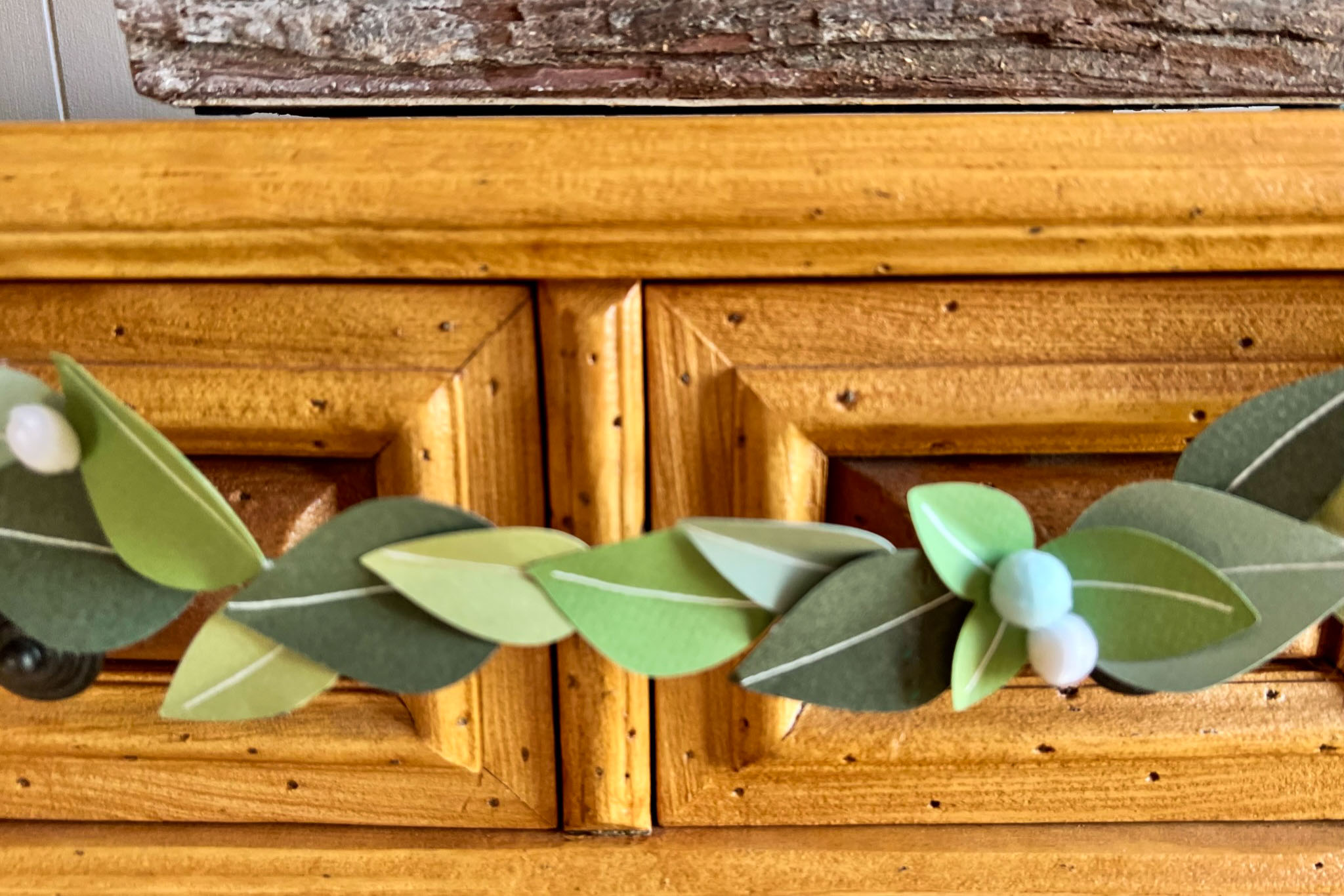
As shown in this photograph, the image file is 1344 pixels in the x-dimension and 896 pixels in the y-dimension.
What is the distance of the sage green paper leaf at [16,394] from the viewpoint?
0.22m

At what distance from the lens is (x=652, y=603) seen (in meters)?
0.23

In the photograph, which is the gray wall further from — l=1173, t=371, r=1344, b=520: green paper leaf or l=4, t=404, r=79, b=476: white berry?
l=1173, t=371, r=1344, b=520: green paper leaf

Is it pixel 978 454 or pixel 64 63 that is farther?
pixel 64 63

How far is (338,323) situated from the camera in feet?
0.83

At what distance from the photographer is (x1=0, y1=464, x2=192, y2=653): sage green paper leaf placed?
0.23m

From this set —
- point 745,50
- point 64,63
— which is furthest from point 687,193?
point 64,63

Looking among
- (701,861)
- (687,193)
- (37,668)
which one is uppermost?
(687,193)

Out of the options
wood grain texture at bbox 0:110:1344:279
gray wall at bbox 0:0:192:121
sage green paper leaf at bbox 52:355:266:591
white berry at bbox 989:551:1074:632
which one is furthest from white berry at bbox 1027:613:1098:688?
gray wall at bbox 0:0:192:121

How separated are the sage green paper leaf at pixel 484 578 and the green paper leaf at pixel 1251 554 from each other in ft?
0.53

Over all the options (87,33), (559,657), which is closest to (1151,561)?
(559,657)

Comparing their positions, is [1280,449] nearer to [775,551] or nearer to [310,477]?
[775,551]

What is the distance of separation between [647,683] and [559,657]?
0.11 feet

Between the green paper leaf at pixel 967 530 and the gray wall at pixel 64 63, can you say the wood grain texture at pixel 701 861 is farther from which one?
the gray wall at pixel 64 63

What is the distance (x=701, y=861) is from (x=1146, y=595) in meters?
0.19
